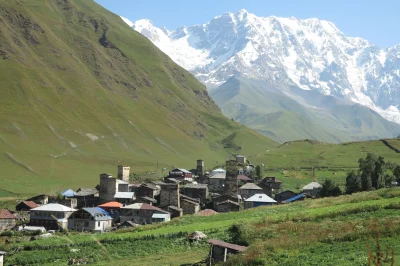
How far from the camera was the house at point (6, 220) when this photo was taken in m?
86.7

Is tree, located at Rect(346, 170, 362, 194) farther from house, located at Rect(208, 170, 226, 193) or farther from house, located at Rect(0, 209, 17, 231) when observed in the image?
house, located at Rect(0, 209, 17, 231)

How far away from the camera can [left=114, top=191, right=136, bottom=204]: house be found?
101188mm

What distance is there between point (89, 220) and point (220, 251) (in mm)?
43632

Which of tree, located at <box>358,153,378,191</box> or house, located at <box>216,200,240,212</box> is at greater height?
tree, located at <box>358,153,378,191</box>

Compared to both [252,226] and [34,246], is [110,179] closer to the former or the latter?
[34,246]

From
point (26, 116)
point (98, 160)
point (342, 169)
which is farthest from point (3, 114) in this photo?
point (342, 169)

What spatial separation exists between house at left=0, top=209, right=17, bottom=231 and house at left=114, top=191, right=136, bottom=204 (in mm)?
19247

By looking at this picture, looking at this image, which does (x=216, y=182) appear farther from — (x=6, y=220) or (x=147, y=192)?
(x=6, y=220)

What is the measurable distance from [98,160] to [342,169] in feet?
273

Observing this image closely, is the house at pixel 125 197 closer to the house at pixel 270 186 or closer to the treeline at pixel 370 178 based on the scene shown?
the house at pixel 270 186

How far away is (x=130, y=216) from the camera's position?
88.4m

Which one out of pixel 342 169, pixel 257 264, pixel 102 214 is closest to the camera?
pixel 257 264

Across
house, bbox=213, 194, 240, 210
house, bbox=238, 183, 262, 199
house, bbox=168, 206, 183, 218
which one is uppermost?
house, bbox=238, 183, 262, 199

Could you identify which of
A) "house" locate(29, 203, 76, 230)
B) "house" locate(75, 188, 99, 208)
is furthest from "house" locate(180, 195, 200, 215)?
"house" locate(75, 188, 99, 208)
